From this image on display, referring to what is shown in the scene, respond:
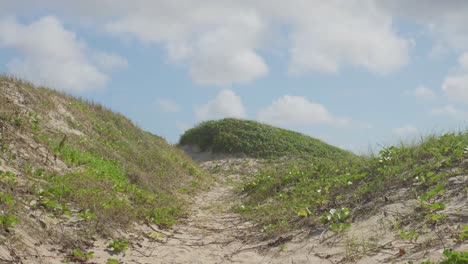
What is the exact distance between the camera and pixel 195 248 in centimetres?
962

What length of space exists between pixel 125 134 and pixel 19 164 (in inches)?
394

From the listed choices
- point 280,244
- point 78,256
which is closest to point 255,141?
point 280,244

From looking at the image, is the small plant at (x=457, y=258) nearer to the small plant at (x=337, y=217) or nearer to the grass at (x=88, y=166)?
the small plant at (x=337, y=217)

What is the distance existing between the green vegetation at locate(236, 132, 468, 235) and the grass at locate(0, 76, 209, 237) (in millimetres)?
2911

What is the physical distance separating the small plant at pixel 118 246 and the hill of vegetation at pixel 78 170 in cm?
53

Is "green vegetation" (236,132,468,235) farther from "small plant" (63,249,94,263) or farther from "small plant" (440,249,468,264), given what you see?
"small plant" (63,249,94,263)

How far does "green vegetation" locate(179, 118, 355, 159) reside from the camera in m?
29.1

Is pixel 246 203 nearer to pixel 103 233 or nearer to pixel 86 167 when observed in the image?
pixel 86 167

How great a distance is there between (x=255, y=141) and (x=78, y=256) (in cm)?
2256

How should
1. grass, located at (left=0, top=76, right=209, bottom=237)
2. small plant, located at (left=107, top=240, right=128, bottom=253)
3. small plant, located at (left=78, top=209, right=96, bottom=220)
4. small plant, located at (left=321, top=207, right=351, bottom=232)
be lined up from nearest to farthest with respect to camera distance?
small plant, located at (left=107, top=240, right=128, bottom=253) < small plant, located at (left=78, top=209, right=96, bottom=220) < small plant, located at (left=321, top=207, right=351, bottom=232) < grass, located at (left=0, top=76, right=209, bottom=237)

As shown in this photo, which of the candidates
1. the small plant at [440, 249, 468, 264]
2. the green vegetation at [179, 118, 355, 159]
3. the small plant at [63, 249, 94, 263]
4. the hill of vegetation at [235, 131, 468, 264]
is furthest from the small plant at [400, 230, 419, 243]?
the green vegetation at [179, 118, 355, 159]

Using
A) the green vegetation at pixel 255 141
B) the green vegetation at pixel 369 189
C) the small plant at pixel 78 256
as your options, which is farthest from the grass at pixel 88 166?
the green vegetation at pixel 255 141

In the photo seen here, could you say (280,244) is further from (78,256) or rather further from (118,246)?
(78,256)

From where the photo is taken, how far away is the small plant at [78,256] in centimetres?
767
